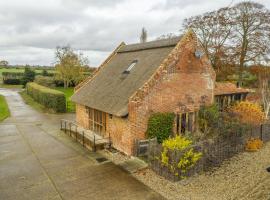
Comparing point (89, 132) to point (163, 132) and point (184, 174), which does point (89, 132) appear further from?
point (184, 174)

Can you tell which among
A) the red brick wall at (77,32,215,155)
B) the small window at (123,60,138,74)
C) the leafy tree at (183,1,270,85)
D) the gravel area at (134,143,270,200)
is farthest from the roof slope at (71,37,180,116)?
the leafy tree at (183,1,270,85)

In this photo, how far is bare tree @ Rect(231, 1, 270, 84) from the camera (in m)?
28.5

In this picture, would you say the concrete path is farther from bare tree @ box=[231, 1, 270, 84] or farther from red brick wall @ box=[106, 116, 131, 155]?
bare tree @ box=[231, 1, 270, 84]

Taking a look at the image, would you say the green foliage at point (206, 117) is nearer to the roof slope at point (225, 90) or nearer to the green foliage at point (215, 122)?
the green foliage at point (215, 122)

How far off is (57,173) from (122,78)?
775 cm

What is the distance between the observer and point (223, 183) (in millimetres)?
10320

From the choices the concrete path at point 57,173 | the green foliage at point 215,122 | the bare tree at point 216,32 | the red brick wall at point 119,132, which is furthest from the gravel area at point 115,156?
the bare tree at point 216,32

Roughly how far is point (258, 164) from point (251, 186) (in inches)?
106

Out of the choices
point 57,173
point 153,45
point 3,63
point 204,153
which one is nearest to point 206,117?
point 204,153

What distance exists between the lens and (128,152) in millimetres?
13633

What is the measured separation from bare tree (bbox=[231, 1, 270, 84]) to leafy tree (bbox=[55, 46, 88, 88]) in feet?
116

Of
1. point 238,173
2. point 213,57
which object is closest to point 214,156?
point 238,173

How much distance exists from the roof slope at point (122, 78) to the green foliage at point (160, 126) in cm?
170

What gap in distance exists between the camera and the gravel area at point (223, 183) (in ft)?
30.6
